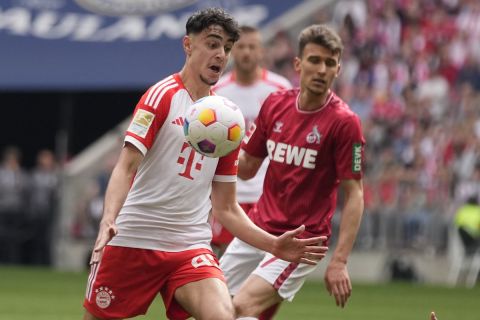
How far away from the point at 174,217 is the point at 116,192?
591mm

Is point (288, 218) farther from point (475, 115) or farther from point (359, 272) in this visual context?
point (475, 115)

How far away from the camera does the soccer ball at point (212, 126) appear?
7156mm

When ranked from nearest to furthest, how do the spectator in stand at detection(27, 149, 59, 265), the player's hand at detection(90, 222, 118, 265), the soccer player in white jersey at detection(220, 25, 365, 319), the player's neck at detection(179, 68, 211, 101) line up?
1. the player's hand at detection(90, 222, 118, 265)
2. the player's neck at detection(179, 68, 211, 101)
3. the soccer player in white jersey at detection(220, 25, 365, 319)
4. the spectator in stand at detection(27, 149, 59, 265)

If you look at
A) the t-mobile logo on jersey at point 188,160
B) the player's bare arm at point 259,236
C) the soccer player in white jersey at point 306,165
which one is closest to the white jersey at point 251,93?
the soccer player in white jersey at point 306,165

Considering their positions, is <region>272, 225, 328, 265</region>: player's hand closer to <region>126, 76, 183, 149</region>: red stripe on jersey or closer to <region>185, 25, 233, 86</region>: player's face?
<region>126, 76, 183, 149</region>: red stripe on jersey

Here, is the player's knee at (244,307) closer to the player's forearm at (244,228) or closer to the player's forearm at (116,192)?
the player's forearm at (244,228)

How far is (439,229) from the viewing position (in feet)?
61.7

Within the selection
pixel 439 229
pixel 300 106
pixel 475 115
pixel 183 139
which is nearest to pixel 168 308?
pixel 183 139

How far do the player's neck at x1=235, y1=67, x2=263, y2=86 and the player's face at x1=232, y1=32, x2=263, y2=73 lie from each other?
30mm

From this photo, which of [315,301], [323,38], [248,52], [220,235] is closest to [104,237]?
[323,38]

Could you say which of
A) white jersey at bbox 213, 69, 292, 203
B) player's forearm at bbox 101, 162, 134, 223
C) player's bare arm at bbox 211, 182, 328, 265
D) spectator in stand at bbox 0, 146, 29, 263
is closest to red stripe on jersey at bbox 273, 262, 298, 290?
player's bare arm at bbox 211, 182, 328, 265

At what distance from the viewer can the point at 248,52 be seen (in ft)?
35.6

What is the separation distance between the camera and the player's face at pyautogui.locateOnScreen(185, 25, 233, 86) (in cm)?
739

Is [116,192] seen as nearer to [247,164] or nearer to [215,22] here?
[215,22]
